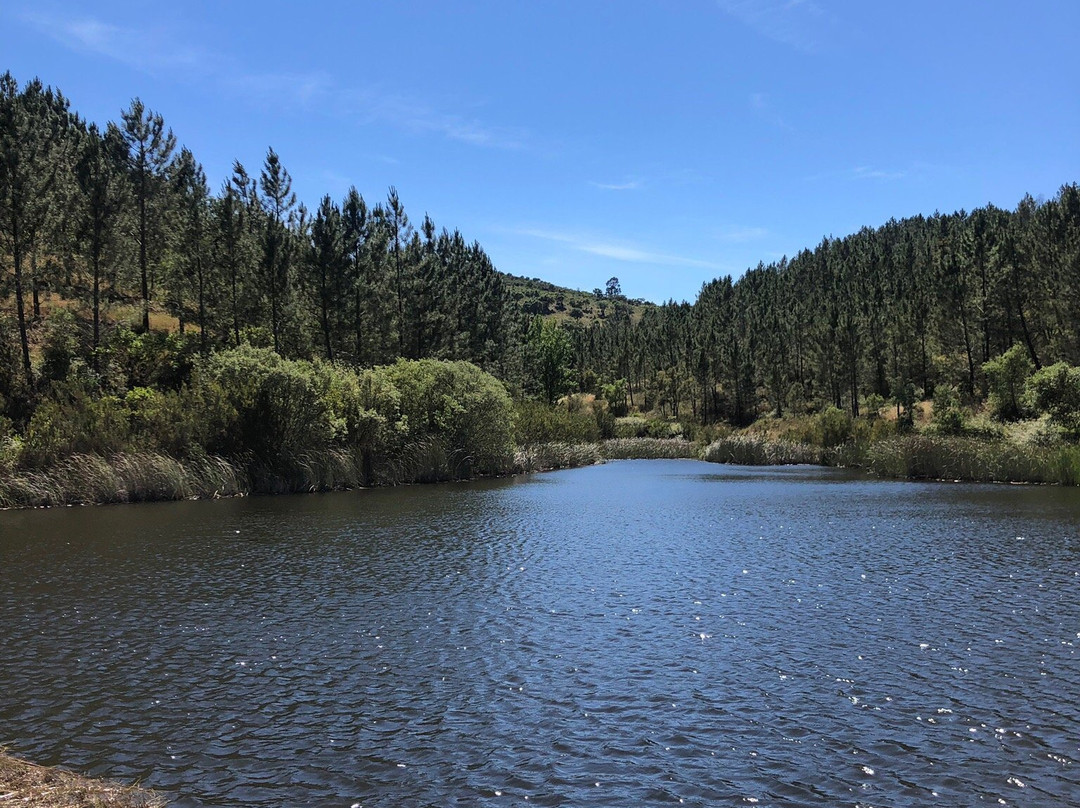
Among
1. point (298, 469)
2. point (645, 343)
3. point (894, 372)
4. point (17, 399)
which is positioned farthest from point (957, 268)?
point (17, 399)

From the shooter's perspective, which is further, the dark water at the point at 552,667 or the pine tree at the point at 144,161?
the pine tree at the point at 144,161

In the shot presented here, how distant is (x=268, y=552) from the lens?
21578 mm

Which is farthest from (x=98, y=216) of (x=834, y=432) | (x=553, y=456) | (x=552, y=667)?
(x=834, y=432)

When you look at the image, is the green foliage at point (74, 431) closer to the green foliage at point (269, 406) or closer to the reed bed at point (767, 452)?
the green foliage at point (269, 406)

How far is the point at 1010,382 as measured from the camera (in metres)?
61.6

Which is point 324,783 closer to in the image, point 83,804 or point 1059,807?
point 83,804

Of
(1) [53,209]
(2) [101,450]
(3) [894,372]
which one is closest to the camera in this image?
(2) [101,450]

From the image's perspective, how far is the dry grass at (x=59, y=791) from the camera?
6.80m

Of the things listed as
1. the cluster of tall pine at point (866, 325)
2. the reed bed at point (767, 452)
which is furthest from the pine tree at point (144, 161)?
the cluster of tall pine at point (866, 325)

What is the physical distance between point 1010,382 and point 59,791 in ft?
232

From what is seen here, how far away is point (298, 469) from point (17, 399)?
1882 centimetres

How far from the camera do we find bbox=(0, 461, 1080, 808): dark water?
8.02 m

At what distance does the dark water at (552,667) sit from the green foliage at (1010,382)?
43.2m

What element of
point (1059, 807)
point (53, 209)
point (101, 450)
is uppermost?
point (53, 209)
